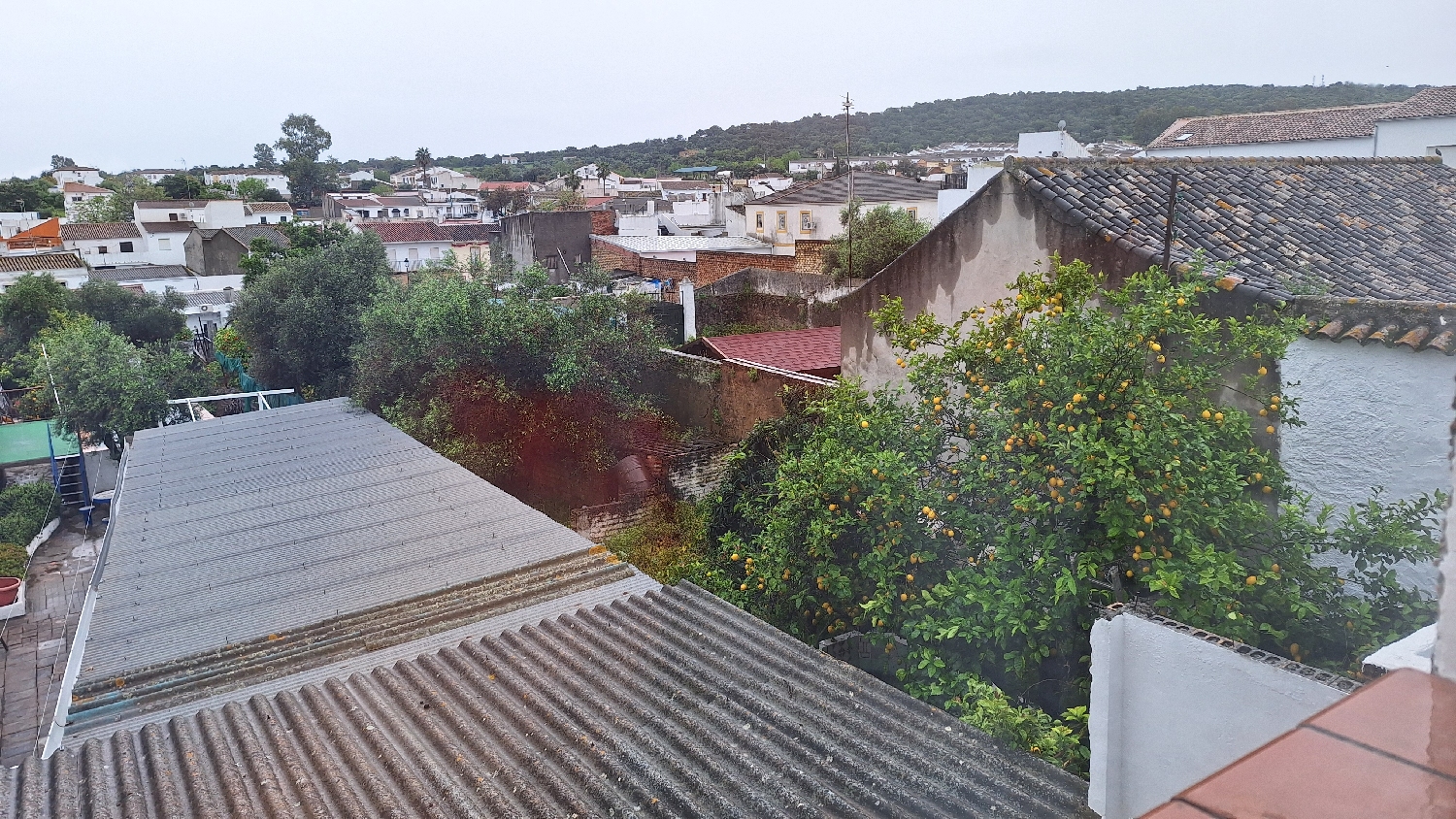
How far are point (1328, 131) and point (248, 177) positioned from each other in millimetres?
86973

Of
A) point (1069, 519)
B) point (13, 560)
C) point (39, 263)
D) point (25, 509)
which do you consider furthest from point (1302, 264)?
point (39, 263)

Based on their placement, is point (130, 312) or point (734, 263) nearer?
point (734, 263)

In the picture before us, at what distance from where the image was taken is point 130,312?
29.3m

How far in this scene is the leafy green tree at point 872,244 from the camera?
1956cm

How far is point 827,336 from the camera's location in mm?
16094

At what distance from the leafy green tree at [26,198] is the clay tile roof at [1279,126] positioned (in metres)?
65.9

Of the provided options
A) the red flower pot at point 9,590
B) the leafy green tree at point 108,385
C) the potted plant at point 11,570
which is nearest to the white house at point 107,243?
the leafy green tree at point 108,385

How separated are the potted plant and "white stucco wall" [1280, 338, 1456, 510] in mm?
17257

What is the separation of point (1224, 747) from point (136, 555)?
7169 mm

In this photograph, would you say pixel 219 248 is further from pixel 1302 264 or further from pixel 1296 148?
pixel 1302 264

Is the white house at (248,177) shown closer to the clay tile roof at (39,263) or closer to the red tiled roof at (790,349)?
the clay tile roof at (39,263)

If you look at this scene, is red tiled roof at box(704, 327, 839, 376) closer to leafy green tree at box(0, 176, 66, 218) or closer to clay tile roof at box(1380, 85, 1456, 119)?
clay tile roof at box(1380, 85, 1456, 119)

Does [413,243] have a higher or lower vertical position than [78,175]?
lower

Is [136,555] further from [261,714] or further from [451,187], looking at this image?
[451,187]
